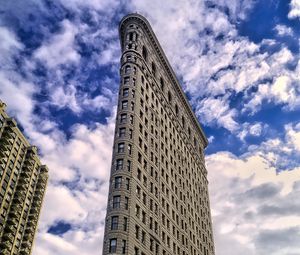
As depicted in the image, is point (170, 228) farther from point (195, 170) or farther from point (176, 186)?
point (195, 170)

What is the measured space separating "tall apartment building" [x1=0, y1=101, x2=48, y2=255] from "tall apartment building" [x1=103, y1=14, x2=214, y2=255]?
146 feet

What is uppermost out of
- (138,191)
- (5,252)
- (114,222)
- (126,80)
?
(126,80)

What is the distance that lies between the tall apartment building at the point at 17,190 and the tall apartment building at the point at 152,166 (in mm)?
44437

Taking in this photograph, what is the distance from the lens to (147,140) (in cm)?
7275

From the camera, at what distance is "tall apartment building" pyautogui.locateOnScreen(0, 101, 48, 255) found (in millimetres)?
100750

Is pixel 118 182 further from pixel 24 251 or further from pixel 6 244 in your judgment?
pixel 24 251

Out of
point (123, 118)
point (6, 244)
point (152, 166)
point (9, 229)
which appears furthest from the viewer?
point (9, 229)

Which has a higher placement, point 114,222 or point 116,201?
point 116,201

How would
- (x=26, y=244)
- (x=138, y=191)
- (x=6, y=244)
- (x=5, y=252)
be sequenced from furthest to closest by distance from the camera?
1. (x=26, y=244)
2. (x=6, y=244)
3. (x=5, y=252)
4. (x=138, y=191)

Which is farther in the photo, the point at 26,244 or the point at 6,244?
the point at 26,244

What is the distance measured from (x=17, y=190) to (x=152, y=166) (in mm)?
54346

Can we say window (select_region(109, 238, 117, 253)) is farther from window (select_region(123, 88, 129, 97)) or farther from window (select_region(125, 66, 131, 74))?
window (select_region(125, 66, 131, 74))

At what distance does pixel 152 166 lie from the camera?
7138cm

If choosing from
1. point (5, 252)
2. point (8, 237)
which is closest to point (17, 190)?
point (8, 237)
